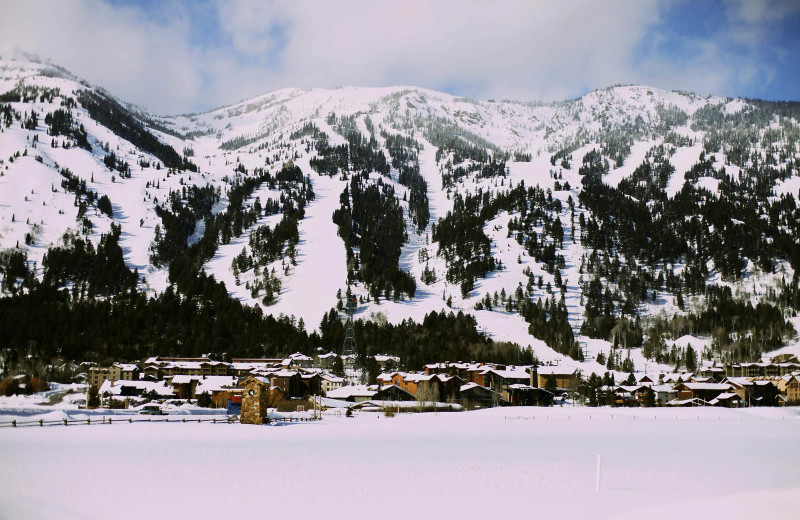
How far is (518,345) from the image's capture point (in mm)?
134250

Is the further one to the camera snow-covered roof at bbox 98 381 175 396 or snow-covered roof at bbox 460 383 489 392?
snow-covered roof at bbox 460 383 489 392

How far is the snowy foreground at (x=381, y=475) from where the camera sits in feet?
54.2

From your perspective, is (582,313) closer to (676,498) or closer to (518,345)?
(518,345)

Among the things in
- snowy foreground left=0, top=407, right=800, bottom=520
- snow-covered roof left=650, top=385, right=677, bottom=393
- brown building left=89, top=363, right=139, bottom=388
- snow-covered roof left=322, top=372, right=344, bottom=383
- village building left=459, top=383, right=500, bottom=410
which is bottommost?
village building left=459, top=383, right=500, bottom=410

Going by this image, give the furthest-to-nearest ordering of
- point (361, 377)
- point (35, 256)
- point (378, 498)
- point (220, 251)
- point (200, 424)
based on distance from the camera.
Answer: point (220, 251), point (35, 256), point (361, 377), point (200, 424), point (378, 498)

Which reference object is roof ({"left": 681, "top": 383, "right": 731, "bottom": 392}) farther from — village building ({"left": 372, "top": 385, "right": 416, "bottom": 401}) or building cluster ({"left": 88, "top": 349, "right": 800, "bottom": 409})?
village building ({"left": 372, "top": 385, "right": 416, "bottom": 401})

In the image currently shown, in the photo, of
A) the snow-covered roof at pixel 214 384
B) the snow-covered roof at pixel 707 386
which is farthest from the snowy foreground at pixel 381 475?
the snow-covered roof at pixel 707 386

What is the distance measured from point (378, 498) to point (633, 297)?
167419 mm

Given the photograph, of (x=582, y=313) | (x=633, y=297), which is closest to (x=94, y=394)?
(x=582, y=313)

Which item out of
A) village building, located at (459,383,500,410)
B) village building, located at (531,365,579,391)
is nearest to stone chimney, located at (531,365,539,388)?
village building, located at (531,365,579,391)

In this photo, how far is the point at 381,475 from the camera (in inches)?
904

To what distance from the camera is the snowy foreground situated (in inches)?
651

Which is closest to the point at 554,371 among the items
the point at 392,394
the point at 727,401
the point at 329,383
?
the point at 727,401

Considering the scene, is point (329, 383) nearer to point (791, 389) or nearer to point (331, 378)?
point (331, 378)
